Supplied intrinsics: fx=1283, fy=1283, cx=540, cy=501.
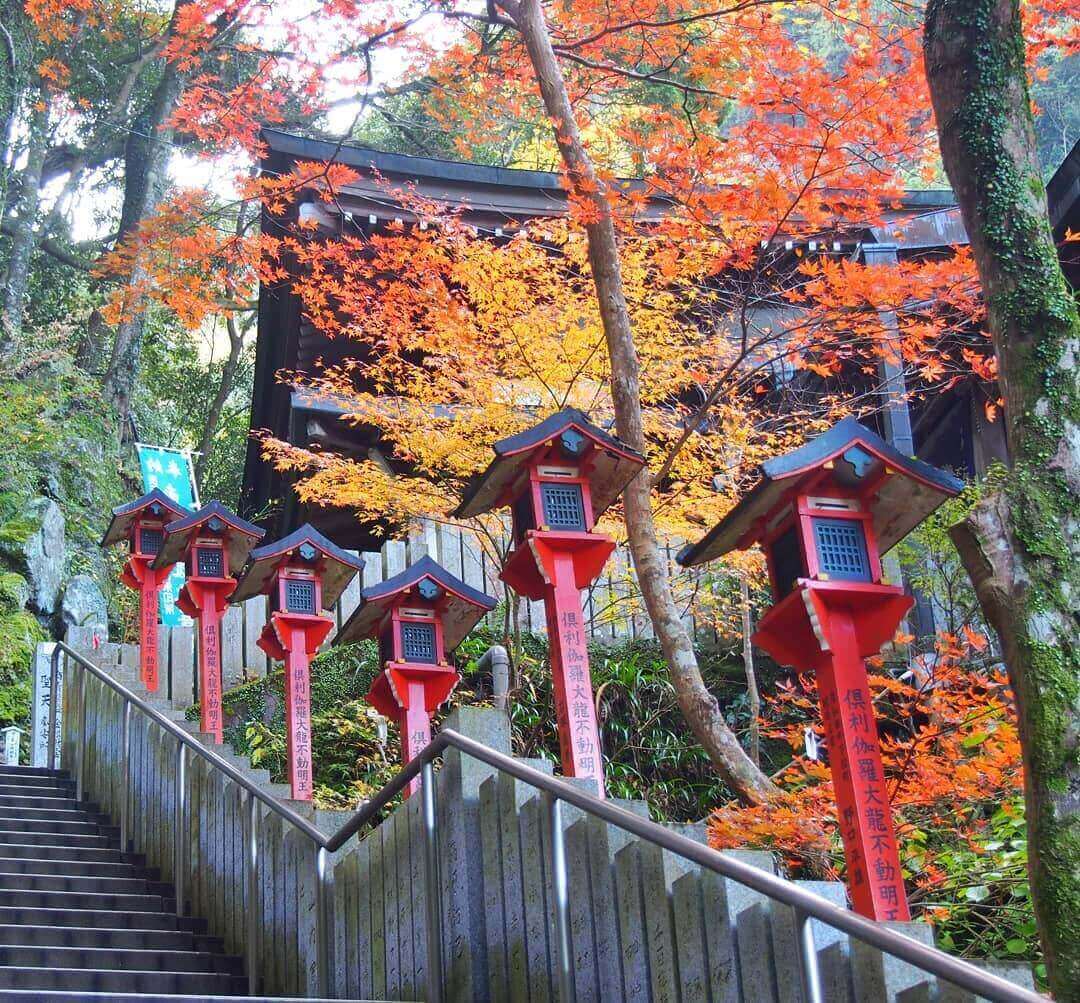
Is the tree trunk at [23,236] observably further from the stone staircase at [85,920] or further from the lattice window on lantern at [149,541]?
the stone staircase at [85,920]

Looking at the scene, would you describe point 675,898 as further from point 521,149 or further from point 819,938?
point 521,149

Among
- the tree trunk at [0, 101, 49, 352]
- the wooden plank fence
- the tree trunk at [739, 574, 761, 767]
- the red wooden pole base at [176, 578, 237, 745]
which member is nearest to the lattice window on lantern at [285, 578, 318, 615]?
the red wooden pole base at [176, 578, 237, 745]

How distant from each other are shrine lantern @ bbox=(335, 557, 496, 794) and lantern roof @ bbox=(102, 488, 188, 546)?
409 centimetres

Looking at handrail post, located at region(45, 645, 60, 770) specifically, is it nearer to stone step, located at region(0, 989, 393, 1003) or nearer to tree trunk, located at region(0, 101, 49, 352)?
stone step, located at region(0, 989, 393, 1003)

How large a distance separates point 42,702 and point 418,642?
217 inches

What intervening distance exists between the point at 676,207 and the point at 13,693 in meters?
9.34

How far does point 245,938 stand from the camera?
7012mm

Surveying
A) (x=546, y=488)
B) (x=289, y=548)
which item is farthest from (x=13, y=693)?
(x=546, y=488)

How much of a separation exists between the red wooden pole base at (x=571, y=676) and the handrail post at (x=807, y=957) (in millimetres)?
2807

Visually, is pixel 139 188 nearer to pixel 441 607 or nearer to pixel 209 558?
pixel 209 558

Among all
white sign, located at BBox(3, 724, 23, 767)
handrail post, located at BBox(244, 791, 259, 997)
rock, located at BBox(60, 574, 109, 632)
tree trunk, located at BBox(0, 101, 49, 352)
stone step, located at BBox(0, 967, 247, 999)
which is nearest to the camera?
stone step, located at BBox(0, 967, 247, 999)

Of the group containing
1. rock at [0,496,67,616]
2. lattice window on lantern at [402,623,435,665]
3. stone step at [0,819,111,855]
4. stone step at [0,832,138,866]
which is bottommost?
stone step at [0,832,138,866]

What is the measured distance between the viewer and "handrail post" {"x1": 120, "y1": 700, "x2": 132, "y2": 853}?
9.06 meters

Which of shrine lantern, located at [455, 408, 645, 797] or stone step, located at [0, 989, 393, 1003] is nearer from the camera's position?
stone step, located at [0, 989, 393, 1003]
